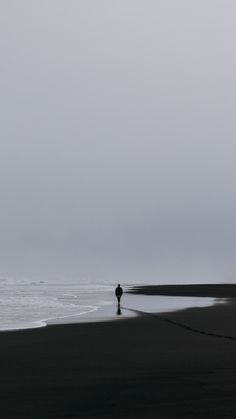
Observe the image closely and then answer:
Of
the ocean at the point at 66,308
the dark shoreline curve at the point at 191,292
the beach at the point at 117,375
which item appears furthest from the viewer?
the dark shoreline curve at the point at 191,292

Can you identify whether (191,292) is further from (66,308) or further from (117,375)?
(117,375)

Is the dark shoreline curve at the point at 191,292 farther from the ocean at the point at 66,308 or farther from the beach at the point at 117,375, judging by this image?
the beach at the point at 117,375

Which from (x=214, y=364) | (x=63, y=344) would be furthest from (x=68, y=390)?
(x=63, y=344)

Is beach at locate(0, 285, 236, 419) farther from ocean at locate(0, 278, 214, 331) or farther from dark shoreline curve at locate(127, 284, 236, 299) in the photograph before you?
dark shoreline curve at locate(127, 284, 236, 299)

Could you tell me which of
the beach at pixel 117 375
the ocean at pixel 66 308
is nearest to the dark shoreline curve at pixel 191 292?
the ocean at pixel 66 308

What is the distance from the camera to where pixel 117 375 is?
13000mm

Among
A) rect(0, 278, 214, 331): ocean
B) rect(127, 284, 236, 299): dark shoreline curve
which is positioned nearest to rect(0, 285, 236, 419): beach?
rect(0, 278, 214, 331): ocean

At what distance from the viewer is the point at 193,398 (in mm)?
10211

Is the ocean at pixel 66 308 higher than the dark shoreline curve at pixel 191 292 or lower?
lower

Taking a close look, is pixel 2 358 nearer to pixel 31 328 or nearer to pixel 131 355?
pixel 131 355

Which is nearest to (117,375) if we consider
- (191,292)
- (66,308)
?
(66,308)

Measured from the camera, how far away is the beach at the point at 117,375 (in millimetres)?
9448

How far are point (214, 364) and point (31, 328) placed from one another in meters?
13.0

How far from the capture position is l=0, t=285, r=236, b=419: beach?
945 cm
